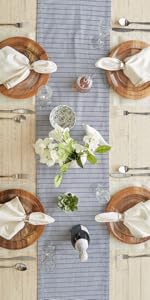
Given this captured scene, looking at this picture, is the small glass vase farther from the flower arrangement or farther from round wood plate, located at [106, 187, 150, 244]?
round wood plate, located at [106, 187, 150, 244]

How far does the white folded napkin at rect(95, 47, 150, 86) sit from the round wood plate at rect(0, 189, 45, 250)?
0.79m

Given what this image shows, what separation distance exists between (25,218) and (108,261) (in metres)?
0.54

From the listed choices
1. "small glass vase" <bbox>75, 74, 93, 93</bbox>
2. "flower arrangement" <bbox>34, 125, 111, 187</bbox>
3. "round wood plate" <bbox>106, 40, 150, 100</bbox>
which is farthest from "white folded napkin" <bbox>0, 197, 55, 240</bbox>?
"round wood plate" <bbox>106, 40, 150, 100</bbox>

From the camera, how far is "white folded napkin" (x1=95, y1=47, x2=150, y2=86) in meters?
2.40

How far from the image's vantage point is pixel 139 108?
251 cm

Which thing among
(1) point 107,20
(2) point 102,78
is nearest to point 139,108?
(2) point 102,78

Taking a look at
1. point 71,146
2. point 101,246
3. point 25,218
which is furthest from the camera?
point 101,246

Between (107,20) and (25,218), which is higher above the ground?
(107,20)

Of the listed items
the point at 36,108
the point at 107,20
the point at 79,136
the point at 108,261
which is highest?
the point at 107,20

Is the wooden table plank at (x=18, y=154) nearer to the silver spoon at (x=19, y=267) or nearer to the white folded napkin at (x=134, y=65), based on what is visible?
the silver spoon at (x=19, y=267)

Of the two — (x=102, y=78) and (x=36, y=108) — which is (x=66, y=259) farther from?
(x=102, y=78)

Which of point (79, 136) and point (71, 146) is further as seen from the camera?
point (79, 136)

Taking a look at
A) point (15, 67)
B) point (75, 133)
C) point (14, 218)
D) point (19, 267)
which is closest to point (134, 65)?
point (75, 133)

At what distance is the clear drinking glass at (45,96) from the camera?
2.41 m
